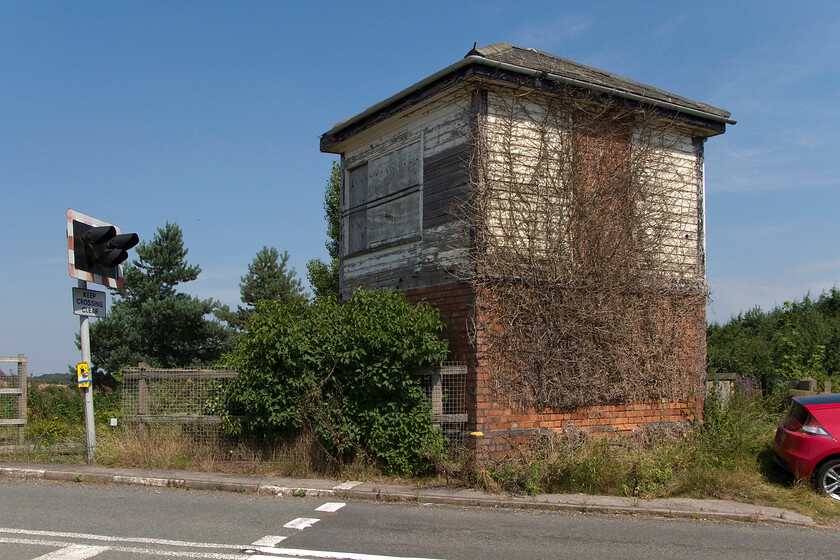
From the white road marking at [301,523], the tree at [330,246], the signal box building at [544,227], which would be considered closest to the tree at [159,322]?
the tree at [330,246]

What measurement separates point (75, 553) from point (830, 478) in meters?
8.30

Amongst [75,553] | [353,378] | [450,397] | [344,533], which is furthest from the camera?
[450,397]

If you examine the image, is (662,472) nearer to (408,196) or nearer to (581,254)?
(581,254)

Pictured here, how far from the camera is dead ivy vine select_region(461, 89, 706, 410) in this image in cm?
954

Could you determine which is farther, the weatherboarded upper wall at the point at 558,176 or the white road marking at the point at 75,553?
the weatherboarded upper wall at the point at 558,176

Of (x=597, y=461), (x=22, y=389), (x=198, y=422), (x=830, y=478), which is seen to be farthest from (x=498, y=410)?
(x=22, y=389)

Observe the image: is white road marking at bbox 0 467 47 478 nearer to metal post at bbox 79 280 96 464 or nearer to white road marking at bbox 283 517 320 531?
metal post at bbox 79 280 96 464

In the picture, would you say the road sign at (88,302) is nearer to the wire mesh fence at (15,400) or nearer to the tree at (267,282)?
the wire mesh fence at (15,400)

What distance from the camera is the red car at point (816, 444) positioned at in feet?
27.1

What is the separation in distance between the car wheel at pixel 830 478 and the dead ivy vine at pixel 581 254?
262cm

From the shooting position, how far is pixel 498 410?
9266 mm

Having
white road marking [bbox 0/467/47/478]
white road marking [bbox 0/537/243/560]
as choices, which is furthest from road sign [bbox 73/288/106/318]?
white road marking [bbox 0/537/243/560]

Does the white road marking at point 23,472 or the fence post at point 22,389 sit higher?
the fence post at point 22,389

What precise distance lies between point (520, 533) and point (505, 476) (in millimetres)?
1764
